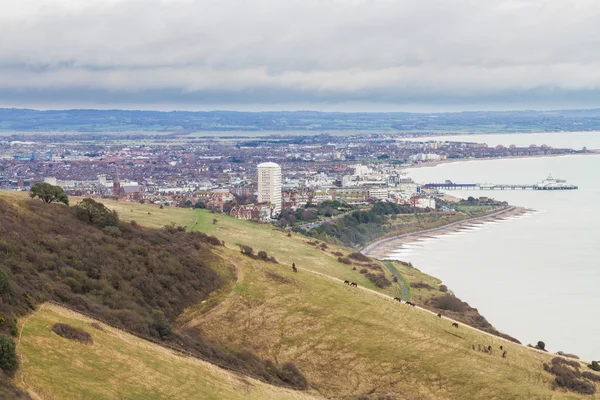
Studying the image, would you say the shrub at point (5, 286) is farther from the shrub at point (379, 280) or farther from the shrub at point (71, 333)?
the shrub at point (379, 280)

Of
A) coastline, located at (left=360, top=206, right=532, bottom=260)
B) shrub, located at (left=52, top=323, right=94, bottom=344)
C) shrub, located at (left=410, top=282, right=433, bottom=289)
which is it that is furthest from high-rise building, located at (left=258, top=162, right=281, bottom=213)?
shrub, located at (left=52, top=323, right=94, bottom=344)

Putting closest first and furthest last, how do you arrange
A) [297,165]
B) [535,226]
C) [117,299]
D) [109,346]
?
1. [109,346]
2. [117,299]
3. [535,226]
4. [297,165]

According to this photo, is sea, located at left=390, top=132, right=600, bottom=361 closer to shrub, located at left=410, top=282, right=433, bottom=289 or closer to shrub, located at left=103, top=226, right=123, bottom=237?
shrub, located at left=410, top=282, right=433, bottom=289

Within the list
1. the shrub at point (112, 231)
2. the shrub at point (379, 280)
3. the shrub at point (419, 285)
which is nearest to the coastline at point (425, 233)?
the shrub at point (419, 285)

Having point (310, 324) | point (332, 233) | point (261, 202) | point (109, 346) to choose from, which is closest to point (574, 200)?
point (261, 202)

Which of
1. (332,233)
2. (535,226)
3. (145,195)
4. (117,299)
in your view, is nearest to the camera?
(117,299)

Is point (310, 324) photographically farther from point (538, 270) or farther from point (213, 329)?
point (538, 270)

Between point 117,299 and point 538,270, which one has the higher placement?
point 117,299
